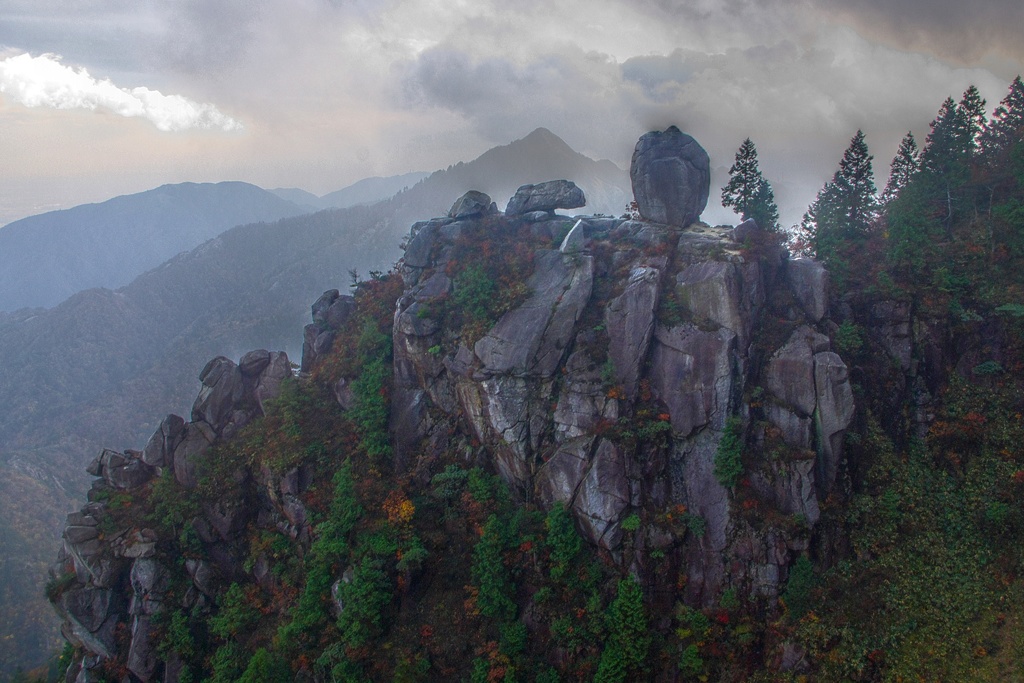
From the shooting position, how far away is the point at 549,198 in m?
31.4

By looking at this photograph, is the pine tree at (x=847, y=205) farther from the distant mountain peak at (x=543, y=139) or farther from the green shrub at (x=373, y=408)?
the distant mountain peak at (x=543, y=139)

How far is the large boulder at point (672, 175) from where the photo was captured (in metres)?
28.1

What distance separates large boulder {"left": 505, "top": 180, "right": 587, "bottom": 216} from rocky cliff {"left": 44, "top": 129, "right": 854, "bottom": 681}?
0.14 m

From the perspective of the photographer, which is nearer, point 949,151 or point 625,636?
point 625,636

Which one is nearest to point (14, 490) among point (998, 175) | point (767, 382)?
point (767, 382)

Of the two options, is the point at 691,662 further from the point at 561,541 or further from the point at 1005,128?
the point at 1005,128

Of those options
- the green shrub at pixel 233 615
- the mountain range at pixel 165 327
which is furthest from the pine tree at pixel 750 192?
the mountain range at pixel 165 327

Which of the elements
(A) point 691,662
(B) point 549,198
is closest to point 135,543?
(A) point 691,662

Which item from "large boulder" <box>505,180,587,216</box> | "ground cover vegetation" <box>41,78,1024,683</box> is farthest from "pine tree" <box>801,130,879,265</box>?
"large boulder" <box>505,180,587,216</box>

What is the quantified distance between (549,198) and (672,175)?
24.3ft

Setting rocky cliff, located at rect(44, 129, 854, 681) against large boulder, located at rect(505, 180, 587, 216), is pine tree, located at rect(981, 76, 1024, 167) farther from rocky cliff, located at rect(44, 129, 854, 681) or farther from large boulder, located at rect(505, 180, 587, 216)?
large boulder, located at rect(505, 180, 587, 216)

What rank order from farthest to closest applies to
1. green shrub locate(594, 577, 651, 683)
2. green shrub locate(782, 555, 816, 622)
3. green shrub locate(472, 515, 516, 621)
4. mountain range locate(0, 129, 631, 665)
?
mountain range locate(0, 129, 631, 665) < green shrub locate(472, 515, 516, 621) < green shrub locate(594, 577, 651, 683) < green shrub locate(782, 555, 816, 622)

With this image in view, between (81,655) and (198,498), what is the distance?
37.4 ft

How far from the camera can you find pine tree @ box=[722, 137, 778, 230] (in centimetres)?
2872
